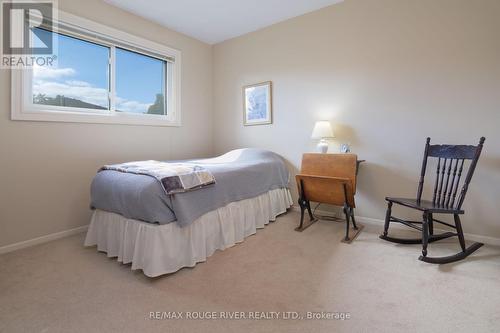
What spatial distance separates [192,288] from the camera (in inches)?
63.7

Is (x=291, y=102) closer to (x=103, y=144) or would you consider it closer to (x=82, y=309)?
(x=103, y=144)

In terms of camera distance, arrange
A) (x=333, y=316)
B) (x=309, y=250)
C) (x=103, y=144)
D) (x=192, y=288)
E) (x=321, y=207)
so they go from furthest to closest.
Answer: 1. (x=321, y=207)
2. (x=103, y=144)
3. (x=309, y=250)
4. (x=192, y=288)
5. (x=333, y=316)

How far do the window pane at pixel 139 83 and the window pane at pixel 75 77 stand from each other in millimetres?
170

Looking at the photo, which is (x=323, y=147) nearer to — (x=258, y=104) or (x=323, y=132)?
(x=323, y=132)

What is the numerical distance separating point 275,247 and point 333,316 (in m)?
0.91

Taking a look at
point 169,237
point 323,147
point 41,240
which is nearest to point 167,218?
point 169,237

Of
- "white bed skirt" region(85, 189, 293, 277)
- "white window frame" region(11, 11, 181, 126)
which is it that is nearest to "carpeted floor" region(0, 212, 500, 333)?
"white bed skirt" region(85, 189, 293, 277)

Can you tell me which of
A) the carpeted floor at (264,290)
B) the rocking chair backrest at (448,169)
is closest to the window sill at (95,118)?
the carpeted floor at (264,290)

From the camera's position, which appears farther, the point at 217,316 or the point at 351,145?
the point at 351,145

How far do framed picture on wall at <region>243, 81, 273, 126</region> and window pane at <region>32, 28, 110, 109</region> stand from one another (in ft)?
5.87

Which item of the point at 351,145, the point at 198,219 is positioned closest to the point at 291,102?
the point at 351,145

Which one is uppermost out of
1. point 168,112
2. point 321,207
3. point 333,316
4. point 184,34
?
point 184,34

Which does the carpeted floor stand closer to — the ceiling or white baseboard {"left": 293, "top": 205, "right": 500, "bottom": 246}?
white baseboard {"left": 293, "top": 205, "right": 500, "bottom": 246}

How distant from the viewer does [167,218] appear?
1.76 meters
